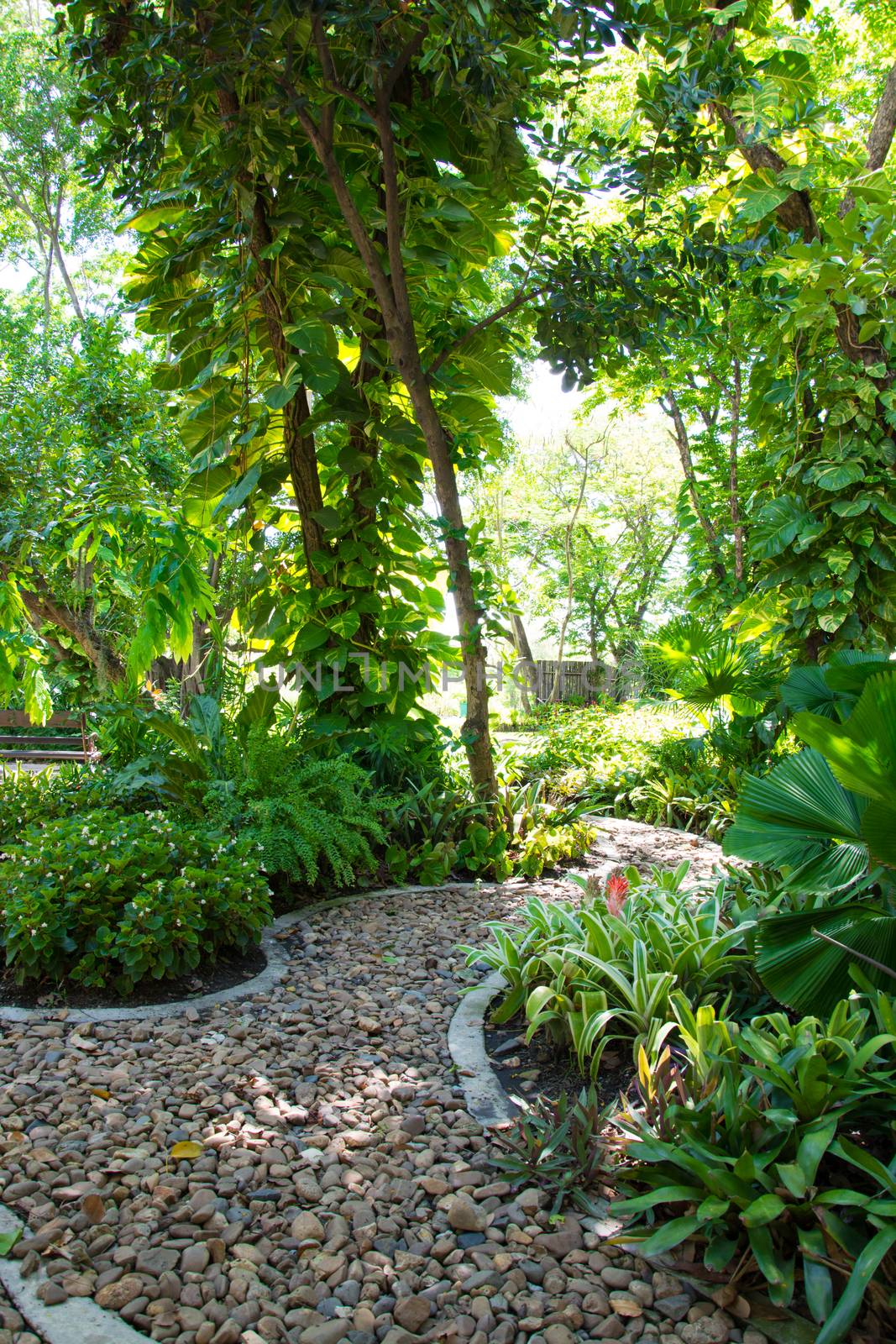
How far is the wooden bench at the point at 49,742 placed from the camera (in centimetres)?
641

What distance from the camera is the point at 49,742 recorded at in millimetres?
8055

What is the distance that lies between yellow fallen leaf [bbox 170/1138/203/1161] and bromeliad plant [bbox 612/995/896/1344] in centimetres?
88

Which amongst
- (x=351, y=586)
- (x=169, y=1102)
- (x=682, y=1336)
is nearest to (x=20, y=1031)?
(x=169, y=1102)

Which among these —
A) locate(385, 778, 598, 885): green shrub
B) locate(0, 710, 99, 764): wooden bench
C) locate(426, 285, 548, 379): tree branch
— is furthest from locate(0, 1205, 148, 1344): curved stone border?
locate(0, 710, 99, 764): wooden bench

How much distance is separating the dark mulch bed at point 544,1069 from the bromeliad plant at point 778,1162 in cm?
27

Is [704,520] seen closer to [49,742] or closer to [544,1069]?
[544,1069]

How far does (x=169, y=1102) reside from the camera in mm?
1974

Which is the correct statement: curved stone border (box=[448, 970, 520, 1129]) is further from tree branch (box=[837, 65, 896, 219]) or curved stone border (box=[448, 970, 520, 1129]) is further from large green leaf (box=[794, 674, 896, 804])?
tree branch (box=[837, 65, 896, 219])

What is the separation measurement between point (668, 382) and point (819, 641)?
374 cm

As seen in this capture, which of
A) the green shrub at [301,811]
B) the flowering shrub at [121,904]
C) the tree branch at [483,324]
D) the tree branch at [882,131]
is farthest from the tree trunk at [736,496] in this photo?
the flowering shrub at [121,904]

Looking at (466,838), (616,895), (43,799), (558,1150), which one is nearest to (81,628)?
(43,799)

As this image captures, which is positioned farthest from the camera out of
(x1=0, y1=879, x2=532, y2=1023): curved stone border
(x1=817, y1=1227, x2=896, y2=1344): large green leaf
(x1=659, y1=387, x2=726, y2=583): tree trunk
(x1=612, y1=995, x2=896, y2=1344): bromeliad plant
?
(x1=659, y1=387, x2=726, y2=583): tree trunk

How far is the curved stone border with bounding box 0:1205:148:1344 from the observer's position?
4.27 ft

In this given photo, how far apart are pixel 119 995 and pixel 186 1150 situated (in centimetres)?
88
